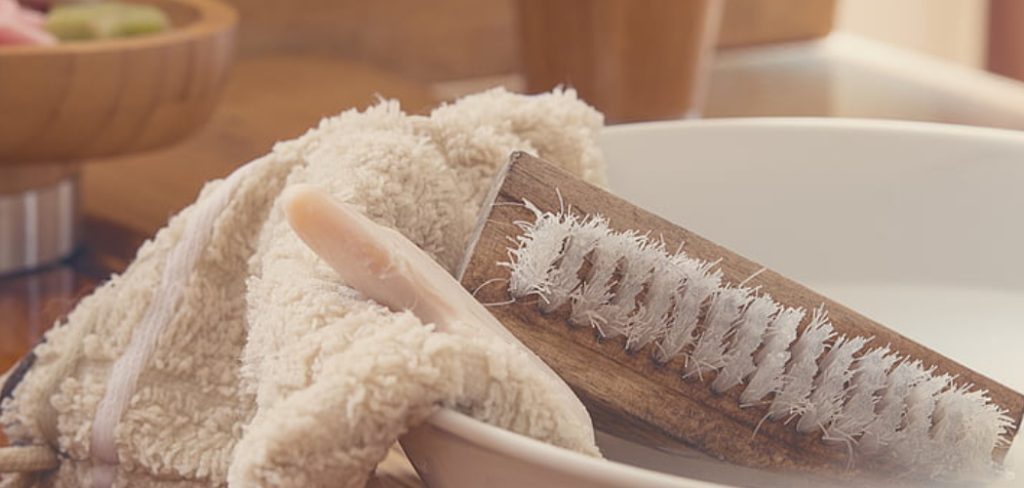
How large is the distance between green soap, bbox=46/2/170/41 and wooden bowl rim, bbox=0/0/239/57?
0.02 m

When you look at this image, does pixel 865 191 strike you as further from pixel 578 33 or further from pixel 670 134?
pixel 578 33

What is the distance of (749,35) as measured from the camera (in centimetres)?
170

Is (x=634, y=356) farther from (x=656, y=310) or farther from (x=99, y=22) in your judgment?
(x=99, y=22)

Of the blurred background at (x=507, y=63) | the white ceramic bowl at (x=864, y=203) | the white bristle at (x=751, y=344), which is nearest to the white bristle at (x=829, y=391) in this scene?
the white bristle at (x=751, y=344)

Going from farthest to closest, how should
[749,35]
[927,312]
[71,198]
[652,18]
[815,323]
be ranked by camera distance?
[749,35] → [652,18] → [71,198] → [927,312] → [815,323]

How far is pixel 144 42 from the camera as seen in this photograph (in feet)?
2.13

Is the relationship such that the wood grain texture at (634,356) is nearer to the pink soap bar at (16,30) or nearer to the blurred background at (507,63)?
the pink soap bar at (16,30)

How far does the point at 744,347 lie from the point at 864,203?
0.16 m

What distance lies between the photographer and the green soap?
69 cm

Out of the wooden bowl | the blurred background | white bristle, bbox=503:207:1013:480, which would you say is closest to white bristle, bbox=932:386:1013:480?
white bristle, bbox=503:207:1013:480

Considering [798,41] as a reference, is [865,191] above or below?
above

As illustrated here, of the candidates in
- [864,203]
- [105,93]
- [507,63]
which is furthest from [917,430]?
[507,63]

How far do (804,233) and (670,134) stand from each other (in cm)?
5

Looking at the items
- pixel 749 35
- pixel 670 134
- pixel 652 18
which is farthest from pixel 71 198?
pixel 749 35
